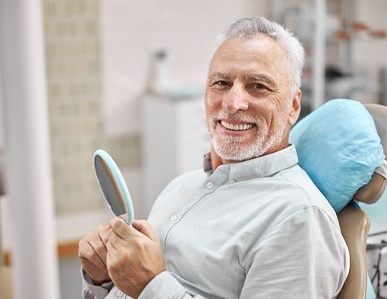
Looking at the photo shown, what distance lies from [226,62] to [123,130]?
8.40 feet

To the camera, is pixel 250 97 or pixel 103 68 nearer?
pixel 250 97

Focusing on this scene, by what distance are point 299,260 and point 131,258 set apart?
35 centimetres

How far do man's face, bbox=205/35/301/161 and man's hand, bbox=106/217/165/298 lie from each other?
0.33 m

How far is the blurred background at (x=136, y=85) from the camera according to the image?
3.76m

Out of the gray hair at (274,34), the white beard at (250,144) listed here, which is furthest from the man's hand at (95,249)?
the gray hair at (274,34)

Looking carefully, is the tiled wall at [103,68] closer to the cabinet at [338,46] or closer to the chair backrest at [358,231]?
the cabinet at [338,46]

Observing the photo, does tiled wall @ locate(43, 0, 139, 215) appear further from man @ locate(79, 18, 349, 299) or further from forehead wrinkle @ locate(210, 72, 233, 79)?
forehead wrinkle @ locate(210, 72, 233, 79)

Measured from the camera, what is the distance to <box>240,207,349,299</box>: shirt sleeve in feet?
4.19

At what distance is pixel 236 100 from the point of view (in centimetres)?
150

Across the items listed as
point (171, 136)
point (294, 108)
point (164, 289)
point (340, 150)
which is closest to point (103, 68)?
point (171, 136)

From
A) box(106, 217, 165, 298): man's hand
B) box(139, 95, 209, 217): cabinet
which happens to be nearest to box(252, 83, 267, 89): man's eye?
box(106, 217, 165, 298): man's hand

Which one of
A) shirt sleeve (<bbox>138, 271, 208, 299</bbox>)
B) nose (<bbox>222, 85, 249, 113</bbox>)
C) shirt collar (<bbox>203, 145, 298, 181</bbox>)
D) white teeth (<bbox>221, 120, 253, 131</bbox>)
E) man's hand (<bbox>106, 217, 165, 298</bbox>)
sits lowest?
shirt sleeve (<bbox>138, 271, 208, 299</bbox>)

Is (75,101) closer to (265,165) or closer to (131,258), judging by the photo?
(265,165)

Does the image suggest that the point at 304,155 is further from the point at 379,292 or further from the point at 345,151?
the point at 379,292
